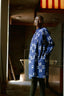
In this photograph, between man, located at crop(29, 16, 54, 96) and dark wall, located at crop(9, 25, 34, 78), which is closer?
man, located at crop(29, 16, 54, 96)

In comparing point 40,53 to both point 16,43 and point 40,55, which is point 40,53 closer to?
point 40,55

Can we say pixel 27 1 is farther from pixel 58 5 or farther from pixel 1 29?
pixel 1 29

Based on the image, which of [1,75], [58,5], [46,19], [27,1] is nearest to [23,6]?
[27,1]

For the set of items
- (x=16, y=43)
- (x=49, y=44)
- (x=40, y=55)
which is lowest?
(x=16, y=43)

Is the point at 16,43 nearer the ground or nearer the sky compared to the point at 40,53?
nearer the ground

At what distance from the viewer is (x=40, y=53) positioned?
1.81 metres

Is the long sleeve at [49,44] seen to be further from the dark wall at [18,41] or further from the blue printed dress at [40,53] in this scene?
the dark wall at [18,41]

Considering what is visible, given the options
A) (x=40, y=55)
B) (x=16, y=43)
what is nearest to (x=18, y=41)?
(x=16, y=43)

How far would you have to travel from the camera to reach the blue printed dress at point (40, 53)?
1798mm

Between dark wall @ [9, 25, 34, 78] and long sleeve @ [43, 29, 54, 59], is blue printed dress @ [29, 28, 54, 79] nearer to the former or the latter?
long sleeve @ [43, 29, 54, 59]

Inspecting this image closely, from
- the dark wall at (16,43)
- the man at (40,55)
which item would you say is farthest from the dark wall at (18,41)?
the man at (40,55)

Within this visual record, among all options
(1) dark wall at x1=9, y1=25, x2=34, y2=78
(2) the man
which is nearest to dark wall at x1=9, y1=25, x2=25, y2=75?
(1) dark wall at x1=9, y1=25, x2=34, y2=78

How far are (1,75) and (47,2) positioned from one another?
2.82 meters

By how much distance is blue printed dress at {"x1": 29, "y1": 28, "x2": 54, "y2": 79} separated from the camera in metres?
1.80
